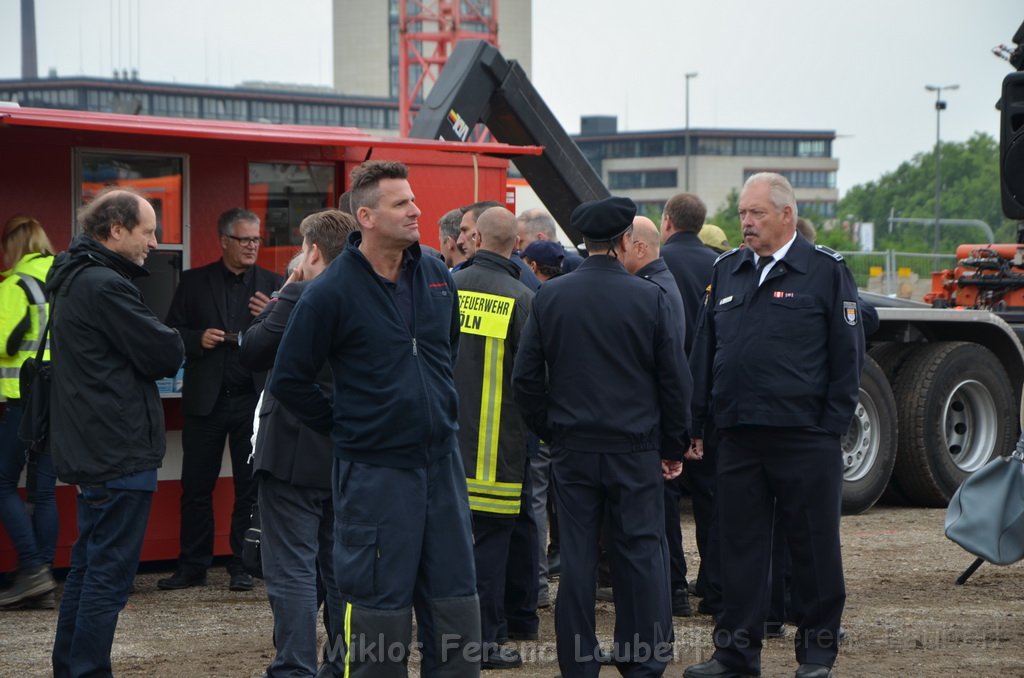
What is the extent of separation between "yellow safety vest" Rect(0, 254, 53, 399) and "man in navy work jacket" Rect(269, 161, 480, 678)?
2.95 m

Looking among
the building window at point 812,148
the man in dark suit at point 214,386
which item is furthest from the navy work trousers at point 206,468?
the building window at point 812,148

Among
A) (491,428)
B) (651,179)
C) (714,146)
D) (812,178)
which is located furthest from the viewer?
(812,178)

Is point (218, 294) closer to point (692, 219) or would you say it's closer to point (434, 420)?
point (692, 219)

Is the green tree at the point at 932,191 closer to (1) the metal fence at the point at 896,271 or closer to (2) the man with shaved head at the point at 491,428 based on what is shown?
(1) the metal fence at the point at 896,271

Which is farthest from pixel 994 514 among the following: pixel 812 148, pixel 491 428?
pixel 812 148

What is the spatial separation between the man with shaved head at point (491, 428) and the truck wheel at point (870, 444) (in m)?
4.79

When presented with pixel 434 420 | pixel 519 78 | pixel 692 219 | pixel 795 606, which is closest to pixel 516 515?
pixel 795 606

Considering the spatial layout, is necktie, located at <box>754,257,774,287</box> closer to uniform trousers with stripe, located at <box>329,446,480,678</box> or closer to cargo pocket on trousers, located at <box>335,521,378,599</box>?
uniform trousers with stripe, located at <box>329,446,480,678</box>

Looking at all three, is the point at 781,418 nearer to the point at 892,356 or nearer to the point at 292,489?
the point at 292,489

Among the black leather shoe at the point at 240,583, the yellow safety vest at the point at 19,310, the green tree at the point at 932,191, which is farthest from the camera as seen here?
the green tree at the point at 932,191

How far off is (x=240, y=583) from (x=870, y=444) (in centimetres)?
506

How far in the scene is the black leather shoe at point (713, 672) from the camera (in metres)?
5.87

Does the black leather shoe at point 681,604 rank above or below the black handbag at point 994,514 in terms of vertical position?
below

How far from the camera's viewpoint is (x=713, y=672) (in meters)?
5.88
